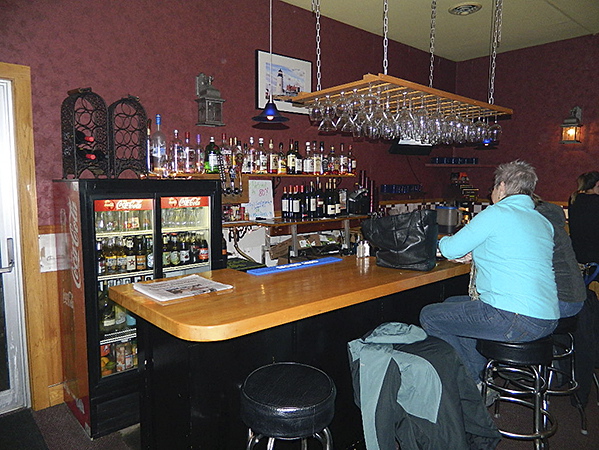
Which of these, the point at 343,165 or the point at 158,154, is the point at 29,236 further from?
the point at 343,165

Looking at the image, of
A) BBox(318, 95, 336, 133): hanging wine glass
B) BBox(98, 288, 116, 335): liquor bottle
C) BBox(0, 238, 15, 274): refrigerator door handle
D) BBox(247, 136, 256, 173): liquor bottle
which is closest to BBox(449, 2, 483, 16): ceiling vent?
BBox(318, 95, 336, 133): hanging wine glass

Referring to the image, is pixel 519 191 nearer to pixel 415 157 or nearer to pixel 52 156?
pixel 52 156

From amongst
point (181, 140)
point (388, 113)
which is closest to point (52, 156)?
point (181, 140)

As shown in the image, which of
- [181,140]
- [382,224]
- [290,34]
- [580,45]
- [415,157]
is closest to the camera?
[382,224]

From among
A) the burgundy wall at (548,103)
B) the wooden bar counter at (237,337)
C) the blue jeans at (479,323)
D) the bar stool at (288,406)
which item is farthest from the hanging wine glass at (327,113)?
the burgundy wall at (548,103)

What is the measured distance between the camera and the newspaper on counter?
2.01 meters

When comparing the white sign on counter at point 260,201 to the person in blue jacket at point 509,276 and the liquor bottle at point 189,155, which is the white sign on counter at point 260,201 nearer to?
the liquor bottle at point 189,155

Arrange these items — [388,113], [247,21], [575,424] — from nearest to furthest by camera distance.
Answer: [575,424] → [388,113] → [247,21]

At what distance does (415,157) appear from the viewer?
6203mm

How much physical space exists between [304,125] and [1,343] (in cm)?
339

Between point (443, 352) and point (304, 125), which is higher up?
point (304, 125)

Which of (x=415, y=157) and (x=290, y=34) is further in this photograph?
(x=415, y=157)

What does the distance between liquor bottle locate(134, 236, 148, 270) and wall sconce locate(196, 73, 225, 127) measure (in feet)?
3.97

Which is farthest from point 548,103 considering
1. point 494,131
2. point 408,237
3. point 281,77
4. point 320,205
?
point 408,237
